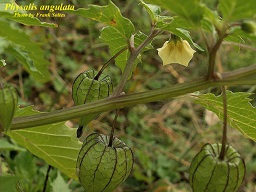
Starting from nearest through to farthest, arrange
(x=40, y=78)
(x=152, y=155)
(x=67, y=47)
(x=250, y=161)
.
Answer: (x=40, y=78) → (x=152, y=155) → (x=250, y=161) → (x=67, y=47)

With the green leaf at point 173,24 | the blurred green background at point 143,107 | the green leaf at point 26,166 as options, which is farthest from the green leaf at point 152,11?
the blurred green background at point 143,107

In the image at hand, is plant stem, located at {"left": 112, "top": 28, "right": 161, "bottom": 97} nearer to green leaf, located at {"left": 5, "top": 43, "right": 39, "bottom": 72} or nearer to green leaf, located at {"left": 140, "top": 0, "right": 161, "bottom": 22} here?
green leaf, located at {"left": 140, "top": 0, "right": 161, "bottom": 22}

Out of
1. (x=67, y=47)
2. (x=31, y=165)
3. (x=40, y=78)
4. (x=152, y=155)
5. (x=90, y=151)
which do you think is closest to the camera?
(x=90, y=151)

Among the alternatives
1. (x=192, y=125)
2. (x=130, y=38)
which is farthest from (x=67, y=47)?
(x=130, y=38)

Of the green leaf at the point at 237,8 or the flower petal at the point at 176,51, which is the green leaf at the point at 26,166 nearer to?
the flower petal at the point at 176,51

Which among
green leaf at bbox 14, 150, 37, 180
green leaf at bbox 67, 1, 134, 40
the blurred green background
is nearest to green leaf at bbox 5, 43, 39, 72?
green leaf at bbox 67, 1, 134, 40

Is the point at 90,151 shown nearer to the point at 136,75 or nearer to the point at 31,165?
the point at 31,165

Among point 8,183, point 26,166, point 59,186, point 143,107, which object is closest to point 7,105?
point 8,183
